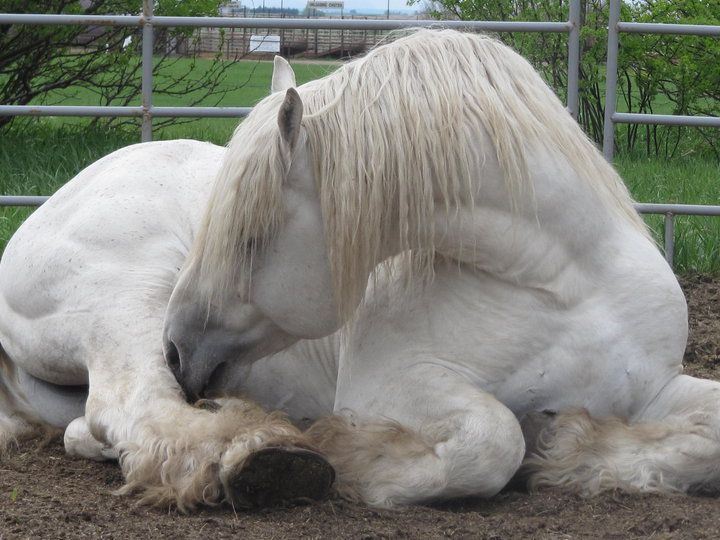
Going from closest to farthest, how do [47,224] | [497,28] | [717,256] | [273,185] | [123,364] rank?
[273,185]
[123,364]
[47,224]
[497,28]
[717,256]

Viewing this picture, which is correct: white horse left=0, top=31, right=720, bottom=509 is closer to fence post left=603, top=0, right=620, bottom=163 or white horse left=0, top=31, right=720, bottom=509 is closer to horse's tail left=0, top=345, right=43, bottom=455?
horse's tail left=0, top=345, right=43, bottom=455

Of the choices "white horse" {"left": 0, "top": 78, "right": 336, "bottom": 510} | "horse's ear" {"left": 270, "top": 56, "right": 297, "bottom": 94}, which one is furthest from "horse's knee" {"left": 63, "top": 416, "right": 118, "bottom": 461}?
"horse's ear" {"left": 270, "top": 56, "right": 297, "bottom": 94}

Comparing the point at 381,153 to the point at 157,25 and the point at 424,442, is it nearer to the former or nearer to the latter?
the point at 424,442

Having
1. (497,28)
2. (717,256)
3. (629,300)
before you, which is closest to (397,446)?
(629,300)

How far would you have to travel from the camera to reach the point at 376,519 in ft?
8.00

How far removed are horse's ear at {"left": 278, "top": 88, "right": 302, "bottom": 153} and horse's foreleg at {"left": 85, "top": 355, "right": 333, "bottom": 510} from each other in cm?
66

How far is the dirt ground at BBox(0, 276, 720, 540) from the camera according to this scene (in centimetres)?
234

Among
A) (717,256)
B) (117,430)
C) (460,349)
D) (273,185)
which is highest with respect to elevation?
(273,185)

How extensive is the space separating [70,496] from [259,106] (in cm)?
105

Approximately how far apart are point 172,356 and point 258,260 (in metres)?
0.39

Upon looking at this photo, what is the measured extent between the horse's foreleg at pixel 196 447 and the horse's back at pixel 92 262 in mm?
280

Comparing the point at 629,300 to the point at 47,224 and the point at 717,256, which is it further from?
the point at 717,256

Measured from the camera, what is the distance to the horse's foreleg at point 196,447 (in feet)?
8.00

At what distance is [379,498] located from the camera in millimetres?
2523
